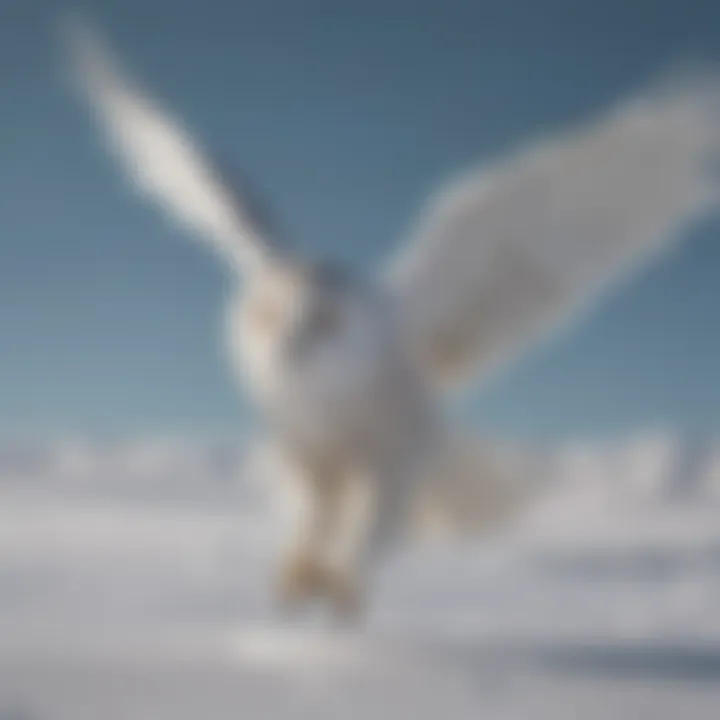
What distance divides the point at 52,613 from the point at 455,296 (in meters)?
1.25

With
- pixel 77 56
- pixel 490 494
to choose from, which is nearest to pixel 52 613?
pixel 490 494

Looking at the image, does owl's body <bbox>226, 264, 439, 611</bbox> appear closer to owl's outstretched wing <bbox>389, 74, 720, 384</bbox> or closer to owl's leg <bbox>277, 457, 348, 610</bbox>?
owl's leg <bbox>277, 457, 348, 610</bbox>

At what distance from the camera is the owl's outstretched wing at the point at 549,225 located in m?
3.07

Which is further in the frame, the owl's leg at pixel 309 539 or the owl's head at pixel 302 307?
the owl's leg at pixel 309 539

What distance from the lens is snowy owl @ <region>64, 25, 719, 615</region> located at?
307cm

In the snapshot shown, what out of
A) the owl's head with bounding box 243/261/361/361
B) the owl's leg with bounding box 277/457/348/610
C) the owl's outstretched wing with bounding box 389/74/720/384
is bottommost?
the owl's leg with bounding box 277/457/348/610

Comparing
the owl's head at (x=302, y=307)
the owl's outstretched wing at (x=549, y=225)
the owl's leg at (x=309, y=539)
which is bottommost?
the owl's leg at (x=309, y=539)

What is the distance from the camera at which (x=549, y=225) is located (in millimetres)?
3213

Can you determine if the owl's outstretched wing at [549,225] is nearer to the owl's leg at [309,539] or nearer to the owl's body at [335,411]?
the owl's body at [335,411]

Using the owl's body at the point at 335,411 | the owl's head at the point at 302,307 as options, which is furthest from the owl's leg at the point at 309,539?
the owl's head at the point at 302,307

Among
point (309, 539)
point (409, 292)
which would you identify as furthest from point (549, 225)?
point (309, 539)

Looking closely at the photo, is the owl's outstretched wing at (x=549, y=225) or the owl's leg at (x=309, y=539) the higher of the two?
the owl's outstretched wing at (x=549, y=225)

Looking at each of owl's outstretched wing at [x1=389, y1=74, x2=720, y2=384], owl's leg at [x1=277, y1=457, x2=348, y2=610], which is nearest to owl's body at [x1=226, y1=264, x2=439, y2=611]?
owl's leg at [x1=277, y1=457, x2=348, y2=610]

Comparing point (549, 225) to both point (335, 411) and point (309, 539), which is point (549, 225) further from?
point (309, 539)
